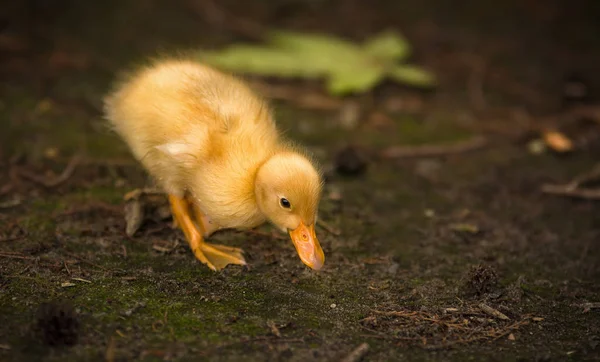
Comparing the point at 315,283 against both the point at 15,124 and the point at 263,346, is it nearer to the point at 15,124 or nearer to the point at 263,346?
the point at 263,346

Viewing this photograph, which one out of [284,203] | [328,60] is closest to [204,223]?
[284,203]

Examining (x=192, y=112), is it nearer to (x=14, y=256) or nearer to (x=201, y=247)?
(x=201, y=247)

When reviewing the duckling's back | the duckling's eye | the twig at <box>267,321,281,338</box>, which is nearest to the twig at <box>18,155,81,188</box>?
the duckling's back

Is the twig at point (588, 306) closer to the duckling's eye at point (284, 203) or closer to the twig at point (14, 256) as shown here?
the duckling's eye at point (284, 203)

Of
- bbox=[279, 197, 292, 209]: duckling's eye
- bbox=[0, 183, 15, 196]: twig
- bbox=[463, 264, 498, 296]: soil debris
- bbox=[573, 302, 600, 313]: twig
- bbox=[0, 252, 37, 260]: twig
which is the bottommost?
bbox=[0, 183, 15, 196]: twig

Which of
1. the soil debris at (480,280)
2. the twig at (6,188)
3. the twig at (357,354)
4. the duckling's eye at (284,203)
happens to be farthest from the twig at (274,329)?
the twig at (6,188)

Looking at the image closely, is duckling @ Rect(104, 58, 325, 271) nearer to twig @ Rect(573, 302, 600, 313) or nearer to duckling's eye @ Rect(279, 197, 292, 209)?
duckling's eye @ Rect(279, 197, 292, 209)
